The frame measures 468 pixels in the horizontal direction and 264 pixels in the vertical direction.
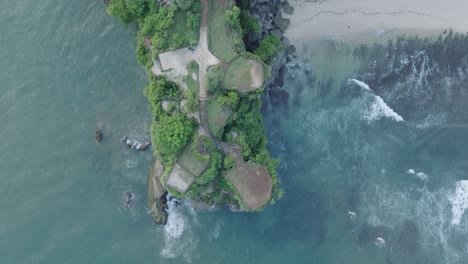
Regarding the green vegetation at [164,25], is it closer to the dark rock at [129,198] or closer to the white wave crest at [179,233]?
the dark rock at [129,198]

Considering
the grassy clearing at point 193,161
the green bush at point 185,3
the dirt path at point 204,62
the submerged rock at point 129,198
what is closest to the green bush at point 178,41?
the dirt path at point 204,62

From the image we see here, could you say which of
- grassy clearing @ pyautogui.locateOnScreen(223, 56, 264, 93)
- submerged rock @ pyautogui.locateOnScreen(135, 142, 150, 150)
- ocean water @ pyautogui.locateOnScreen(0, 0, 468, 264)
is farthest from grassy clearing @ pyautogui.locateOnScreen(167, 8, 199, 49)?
submerged rock @ pyautogui.locateOnScreen(135, 142, 150, 150)

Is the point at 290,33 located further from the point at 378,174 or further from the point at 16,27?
the point at 16,27

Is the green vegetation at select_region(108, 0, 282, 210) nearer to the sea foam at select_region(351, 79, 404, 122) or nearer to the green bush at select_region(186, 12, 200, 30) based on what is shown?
the green bush at select_region(186, 12, 200, 30)

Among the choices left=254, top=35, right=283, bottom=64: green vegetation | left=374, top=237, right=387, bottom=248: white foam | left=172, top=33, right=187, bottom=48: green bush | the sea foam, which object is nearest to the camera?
left=172, top=33, right=187, bottom=48: green bush

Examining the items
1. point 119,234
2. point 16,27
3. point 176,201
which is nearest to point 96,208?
point 119,234

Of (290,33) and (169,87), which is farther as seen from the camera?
(290,33)

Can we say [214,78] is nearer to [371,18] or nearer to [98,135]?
[98,135]

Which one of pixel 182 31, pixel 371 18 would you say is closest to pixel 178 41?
pixel 182 31
